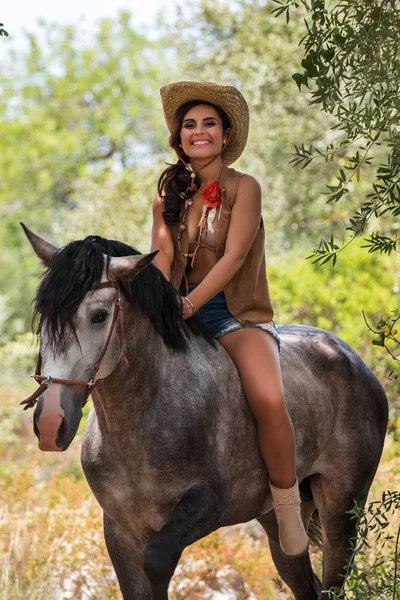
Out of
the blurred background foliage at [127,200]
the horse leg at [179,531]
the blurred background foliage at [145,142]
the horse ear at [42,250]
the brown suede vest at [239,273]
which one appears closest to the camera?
the horse leg at [179,531]

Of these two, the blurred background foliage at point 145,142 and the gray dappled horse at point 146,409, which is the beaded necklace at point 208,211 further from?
the blurred background foliage at point 145,142

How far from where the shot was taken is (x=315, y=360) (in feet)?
16.3

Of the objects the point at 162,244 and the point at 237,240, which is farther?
the point at 162,244

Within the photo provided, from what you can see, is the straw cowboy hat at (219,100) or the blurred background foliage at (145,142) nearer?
the straw cowboy hat at (219,100)

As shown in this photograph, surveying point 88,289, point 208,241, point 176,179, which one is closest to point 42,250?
point 88,289

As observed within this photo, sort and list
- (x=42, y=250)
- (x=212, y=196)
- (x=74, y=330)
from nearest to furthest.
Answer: (x=74, y=330), (x=42, y=250), (x=212, y=196)

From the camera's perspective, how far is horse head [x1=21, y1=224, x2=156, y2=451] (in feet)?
10.8

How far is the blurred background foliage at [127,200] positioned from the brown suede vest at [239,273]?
0.82 metres

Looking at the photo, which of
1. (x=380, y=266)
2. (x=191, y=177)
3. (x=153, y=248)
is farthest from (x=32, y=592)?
(x=380, y=266)

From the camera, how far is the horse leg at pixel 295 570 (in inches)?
200

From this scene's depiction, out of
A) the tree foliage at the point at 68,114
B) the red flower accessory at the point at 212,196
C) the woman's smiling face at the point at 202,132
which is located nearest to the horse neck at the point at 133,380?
the red flower accessory at the point at 212,196

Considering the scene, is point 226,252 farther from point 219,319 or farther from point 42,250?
point 42,250

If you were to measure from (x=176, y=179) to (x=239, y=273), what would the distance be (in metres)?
0.62

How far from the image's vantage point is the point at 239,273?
14.3ft
